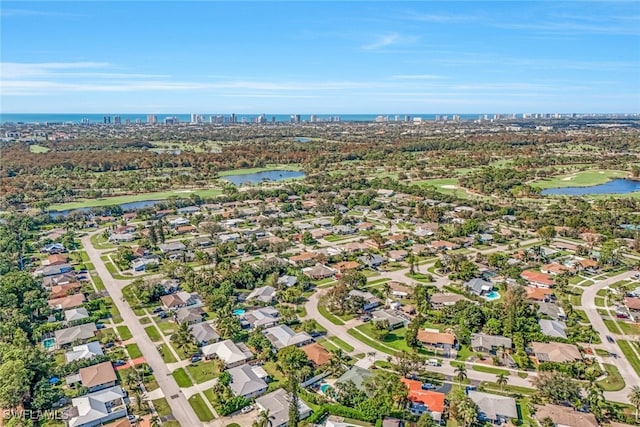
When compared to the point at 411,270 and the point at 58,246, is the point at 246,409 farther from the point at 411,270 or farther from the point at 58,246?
the point at 58,246

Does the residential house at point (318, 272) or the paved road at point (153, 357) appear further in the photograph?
the residential house at point (318, 272)

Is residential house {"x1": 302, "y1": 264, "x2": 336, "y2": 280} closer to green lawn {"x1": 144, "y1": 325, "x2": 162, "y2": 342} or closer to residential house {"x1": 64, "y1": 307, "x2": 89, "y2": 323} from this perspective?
green lawn {"x1": 144, "y1": 325, "x2": 162, "y2": 342}

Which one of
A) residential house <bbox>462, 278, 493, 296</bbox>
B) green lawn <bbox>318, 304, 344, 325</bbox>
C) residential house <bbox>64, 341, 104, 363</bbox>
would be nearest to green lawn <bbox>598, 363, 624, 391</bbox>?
residential house <bbox>462, 278, 493, 296</bbox>

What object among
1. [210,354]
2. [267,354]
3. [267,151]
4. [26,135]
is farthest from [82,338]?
[26,135]

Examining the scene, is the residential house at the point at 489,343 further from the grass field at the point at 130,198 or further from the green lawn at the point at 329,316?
the grass field at the point at 130,198

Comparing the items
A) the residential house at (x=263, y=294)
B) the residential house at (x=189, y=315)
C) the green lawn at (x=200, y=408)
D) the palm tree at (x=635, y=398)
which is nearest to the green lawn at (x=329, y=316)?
the residential house at (x=263, y=294)

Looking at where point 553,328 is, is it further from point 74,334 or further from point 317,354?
point 74,334
